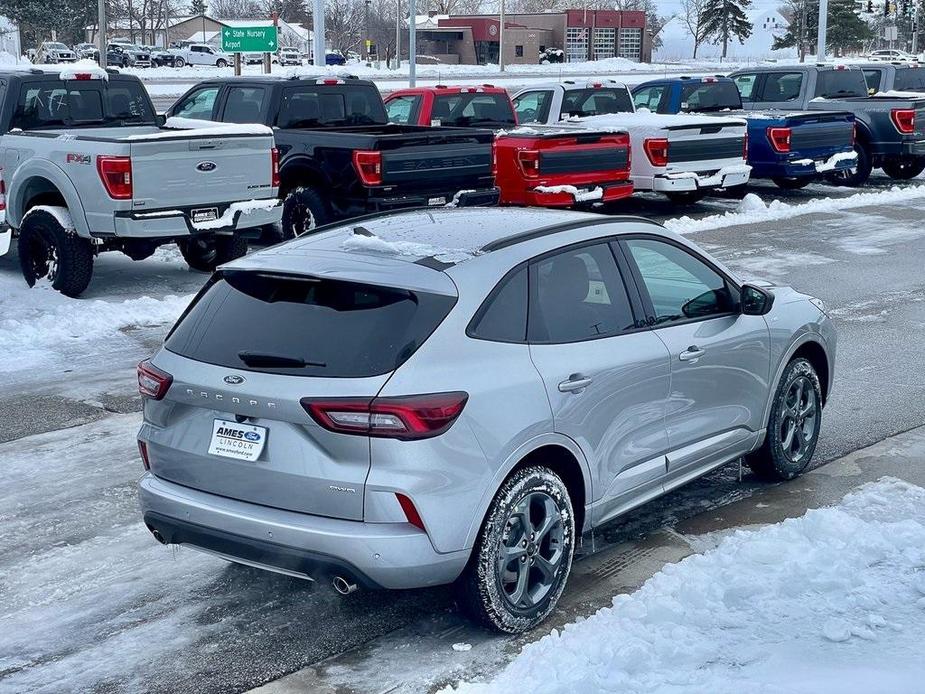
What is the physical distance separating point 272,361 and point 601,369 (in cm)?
138

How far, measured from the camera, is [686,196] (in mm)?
19297

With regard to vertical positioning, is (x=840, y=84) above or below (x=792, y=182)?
above

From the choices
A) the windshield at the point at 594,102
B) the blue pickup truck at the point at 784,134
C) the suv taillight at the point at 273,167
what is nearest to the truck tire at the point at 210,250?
the suv taillight at the point at 273,167

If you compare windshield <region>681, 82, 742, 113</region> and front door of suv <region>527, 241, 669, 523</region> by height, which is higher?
windshield <region>681, 82, 742, 113</region>

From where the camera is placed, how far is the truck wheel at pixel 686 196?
19.1 m

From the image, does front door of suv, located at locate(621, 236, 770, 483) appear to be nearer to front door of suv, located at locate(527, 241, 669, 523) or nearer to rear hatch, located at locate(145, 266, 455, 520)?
front door of suv, located at locate(527, 241, 669, 523)

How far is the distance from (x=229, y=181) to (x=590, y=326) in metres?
7.28

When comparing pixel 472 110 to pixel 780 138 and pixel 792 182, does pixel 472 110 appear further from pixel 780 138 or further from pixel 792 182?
pixel 792 182

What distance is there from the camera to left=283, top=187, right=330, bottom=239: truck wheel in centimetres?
1373

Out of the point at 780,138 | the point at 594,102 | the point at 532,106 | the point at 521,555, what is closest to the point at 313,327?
the point at 521,555

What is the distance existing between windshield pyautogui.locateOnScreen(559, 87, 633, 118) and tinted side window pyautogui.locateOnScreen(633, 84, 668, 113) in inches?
57.9

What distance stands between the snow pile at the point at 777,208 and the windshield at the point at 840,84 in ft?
6.84

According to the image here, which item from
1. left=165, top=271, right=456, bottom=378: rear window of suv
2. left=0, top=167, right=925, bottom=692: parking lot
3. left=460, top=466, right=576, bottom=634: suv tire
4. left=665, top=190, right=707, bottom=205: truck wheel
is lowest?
left=0, top=167, right=925, bottom=692: parking lot

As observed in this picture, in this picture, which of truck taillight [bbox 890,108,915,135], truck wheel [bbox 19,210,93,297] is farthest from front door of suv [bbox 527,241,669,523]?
truck taillight [bbox 890,108,915,135]
